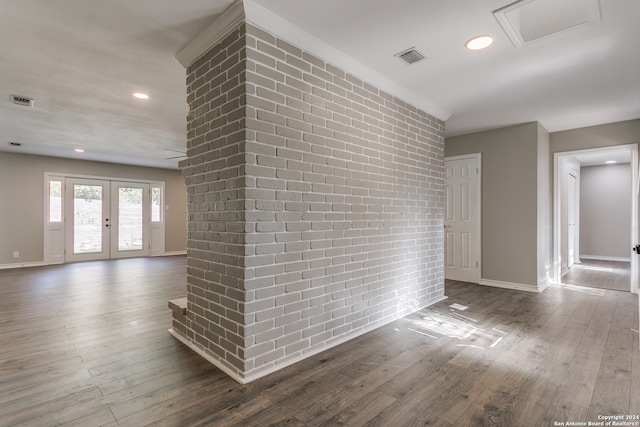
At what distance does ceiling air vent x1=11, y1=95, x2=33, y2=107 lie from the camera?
363cm

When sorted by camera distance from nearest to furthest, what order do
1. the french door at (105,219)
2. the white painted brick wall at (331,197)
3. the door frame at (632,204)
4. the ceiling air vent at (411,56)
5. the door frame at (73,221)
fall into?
the white painted brick wall at (331,197) → the ceiling air vent at (411,56) → the door frame at (632,204) → the door frame at (73,221) → the french door at (105,219)

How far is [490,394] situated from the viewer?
1940mm

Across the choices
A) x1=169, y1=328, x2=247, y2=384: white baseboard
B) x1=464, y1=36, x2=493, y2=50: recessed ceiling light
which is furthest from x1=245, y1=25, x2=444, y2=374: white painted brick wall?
x1=464, y1=36, x2=493, y2=50: recessed ceiling light

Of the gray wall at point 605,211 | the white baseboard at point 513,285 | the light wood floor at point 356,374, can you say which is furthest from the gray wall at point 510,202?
the gray wall at point 605,211

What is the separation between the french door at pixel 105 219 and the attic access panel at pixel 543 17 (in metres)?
9.00

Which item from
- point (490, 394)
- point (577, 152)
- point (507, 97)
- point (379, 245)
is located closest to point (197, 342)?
point (379, 245)

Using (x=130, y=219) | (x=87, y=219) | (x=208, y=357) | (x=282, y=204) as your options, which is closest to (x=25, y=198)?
(x=87, y=219)

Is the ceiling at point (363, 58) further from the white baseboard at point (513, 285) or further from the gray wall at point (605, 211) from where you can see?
the gray wall at point (605, 211)

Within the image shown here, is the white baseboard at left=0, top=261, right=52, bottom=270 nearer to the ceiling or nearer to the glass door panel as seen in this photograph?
the glass door panel

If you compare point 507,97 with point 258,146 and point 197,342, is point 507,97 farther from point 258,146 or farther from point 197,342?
point 197,342

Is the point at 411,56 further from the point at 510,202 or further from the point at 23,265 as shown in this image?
the point at 23,265

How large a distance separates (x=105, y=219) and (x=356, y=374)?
27.3ft

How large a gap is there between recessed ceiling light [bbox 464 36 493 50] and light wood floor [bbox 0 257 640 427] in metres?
2.50

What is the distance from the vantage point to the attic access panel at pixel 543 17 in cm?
212
